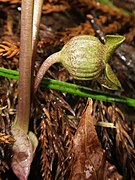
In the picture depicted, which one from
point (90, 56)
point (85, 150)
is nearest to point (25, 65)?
point (90, 56)

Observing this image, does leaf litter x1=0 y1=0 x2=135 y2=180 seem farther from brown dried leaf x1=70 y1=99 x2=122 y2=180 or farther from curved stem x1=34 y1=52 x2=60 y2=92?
curved stem x1=34 y1=52 x2=60 y2=92

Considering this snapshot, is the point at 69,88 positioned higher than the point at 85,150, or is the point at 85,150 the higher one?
the point at 69,88

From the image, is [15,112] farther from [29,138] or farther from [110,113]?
A: [110,113]

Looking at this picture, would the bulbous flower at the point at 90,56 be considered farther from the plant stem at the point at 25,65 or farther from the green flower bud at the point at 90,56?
the plant stem at the point at 25,65

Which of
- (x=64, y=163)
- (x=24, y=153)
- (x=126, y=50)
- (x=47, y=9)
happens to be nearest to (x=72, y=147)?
(x=64, y=163)

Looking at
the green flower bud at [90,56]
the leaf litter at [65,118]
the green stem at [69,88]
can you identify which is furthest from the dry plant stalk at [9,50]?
the green flower bud at [90,56]

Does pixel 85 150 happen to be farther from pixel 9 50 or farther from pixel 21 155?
pixel 9 50

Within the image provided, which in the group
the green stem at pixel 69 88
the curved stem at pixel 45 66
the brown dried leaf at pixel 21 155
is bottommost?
the brown dried leaf at pixel 21 155
